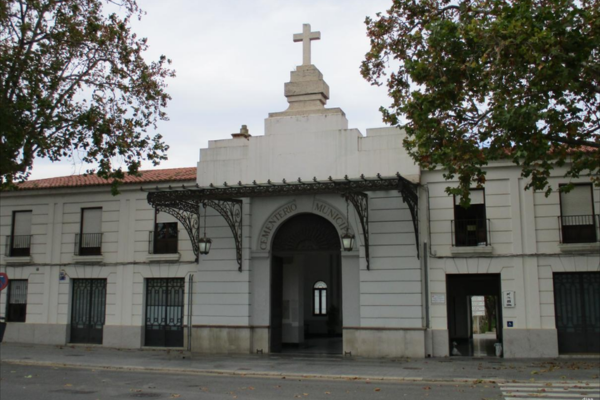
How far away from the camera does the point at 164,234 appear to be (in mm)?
22984

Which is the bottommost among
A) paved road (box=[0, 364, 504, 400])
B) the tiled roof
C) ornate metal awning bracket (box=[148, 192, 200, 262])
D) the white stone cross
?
paved road (box=[0, 364, 504, 400])

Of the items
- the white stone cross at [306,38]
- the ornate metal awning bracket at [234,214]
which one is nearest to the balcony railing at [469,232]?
the ornate metal awning bracket at [234,214]

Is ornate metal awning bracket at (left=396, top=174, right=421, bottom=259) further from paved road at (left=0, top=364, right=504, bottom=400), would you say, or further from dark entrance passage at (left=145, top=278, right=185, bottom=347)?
dark entrance passage at (left=145, top=278, right=185, bottom=347)

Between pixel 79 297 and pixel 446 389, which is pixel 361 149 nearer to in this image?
pixel 446 389

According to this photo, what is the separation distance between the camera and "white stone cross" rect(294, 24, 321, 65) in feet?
70.2

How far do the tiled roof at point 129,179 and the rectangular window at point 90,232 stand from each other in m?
1.07

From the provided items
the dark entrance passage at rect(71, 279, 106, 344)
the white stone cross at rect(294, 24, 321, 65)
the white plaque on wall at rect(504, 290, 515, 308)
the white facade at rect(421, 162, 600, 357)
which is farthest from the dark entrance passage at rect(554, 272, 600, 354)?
the dark entrance passage at rect(71, 279, 106, 344)

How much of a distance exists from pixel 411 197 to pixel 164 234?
9009 millimetres

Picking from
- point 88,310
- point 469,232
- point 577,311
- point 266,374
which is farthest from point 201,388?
point 88,310

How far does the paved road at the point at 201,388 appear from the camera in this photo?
478 inches

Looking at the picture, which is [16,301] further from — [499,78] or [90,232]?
[499,78]

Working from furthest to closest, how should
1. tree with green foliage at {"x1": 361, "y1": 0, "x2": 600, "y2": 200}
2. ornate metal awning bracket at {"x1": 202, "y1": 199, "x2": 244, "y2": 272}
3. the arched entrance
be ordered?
the arched entrance < ornate metal awning bracket at {"x1": 202, "y1": 199, "x2": 244, "y2": 272} < tree with green foliage at {"x1": 361, "y1": 0, "x2": 600, "y2": 200}

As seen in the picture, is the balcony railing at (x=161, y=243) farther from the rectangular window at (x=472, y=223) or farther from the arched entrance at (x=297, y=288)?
the rectangular window at (x=472, y=223)

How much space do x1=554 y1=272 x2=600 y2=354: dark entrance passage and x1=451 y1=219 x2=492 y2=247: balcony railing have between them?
238cm
